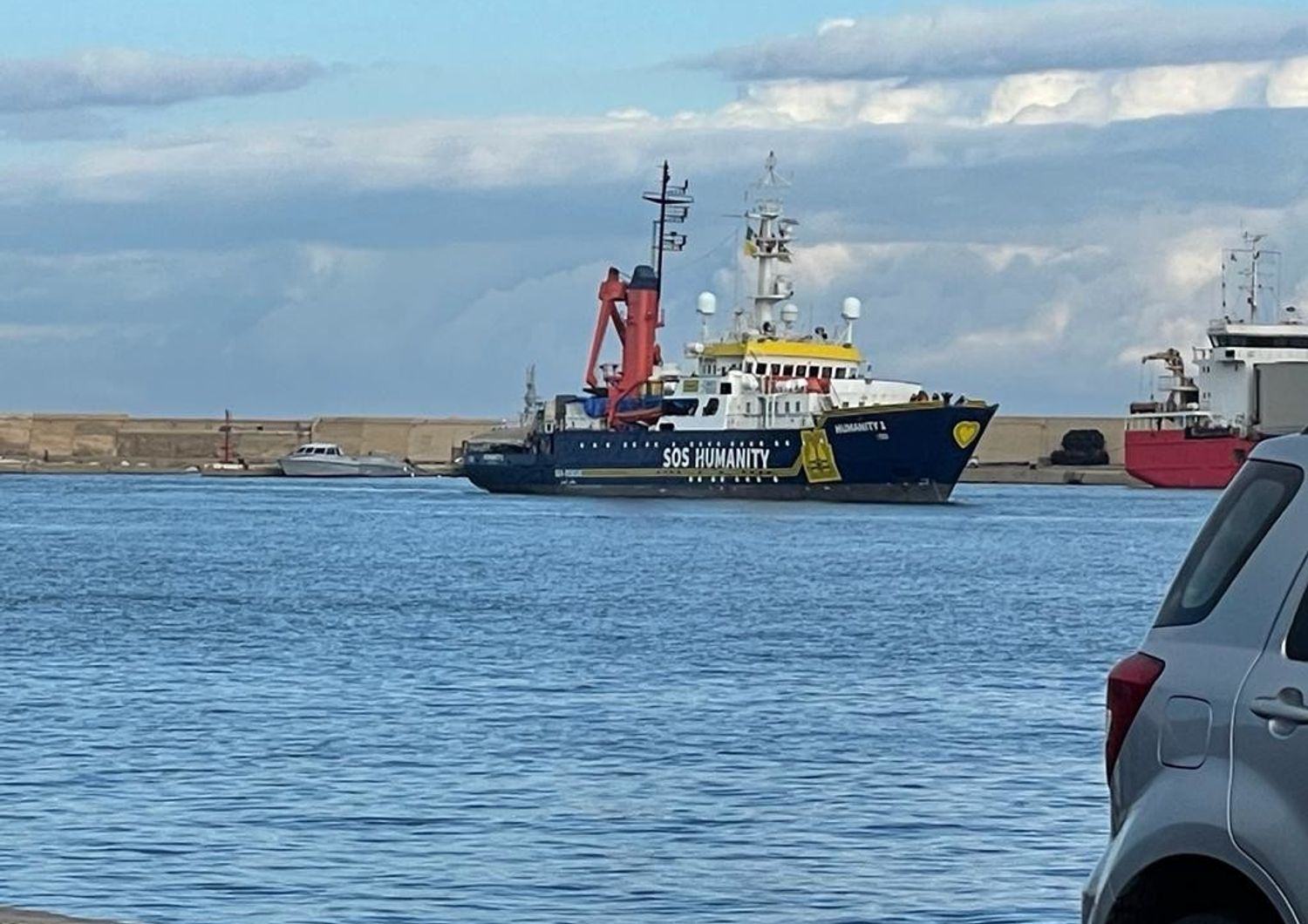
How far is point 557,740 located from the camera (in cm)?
1842

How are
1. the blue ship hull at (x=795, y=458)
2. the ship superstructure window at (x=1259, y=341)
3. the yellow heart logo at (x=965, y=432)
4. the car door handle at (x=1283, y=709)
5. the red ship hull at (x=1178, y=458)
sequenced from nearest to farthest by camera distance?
the car door handle at (x=1283, y=709) < the yellow heart logo at (x=965, y=432) < the blue ship hull at (x=795, y=458) < the red ship hull at (x=1178, y=458) < the ship superstructure window at (x=1259, y=341)

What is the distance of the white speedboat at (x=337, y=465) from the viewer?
451 ft

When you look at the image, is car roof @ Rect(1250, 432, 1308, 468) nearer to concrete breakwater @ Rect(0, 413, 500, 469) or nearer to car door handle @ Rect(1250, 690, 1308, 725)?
car door handle @ Rect(1250, 690, 1308, 725)

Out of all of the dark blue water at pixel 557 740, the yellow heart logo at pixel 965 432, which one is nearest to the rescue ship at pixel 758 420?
the yellow heart logo at pixel 965 432

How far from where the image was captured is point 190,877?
1196 centimetres

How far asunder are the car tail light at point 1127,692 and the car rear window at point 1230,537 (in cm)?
11

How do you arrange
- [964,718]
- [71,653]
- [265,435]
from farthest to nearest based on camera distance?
[265,435]
[71,653]
[964,718]

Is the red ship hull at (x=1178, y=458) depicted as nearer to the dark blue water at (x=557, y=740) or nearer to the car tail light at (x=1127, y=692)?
the dark blue water at (x=557, y=740)

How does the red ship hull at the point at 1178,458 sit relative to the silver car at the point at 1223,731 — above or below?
above

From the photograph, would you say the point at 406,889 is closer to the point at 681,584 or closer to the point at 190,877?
the point at 190,877

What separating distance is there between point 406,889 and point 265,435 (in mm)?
144228

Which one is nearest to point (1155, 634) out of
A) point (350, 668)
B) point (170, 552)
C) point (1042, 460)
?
point (350, 668)

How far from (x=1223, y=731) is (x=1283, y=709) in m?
0.15

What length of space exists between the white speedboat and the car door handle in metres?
133
